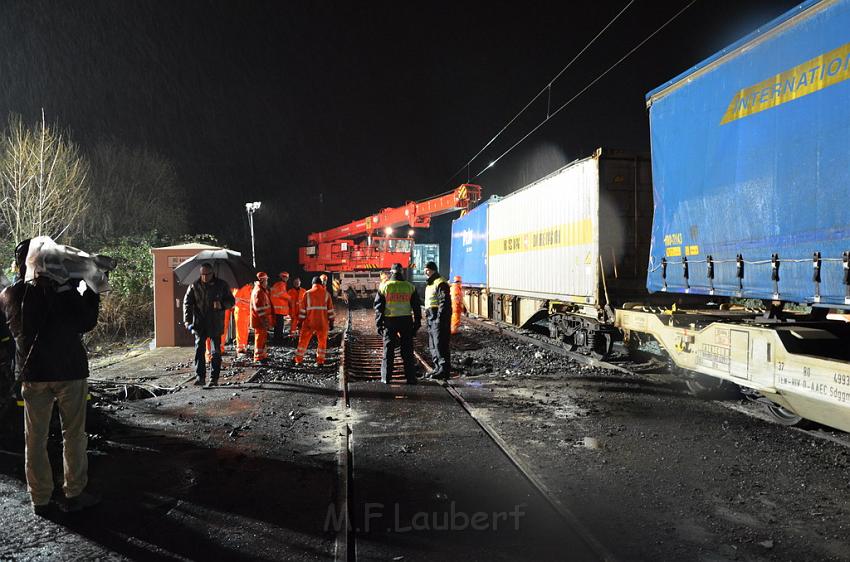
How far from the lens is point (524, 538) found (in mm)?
3373

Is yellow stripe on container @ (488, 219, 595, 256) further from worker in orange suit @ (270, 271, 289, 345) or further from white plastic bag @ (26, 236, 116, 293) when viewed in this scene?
white plastic bag @ (26, 236, 116, 293)

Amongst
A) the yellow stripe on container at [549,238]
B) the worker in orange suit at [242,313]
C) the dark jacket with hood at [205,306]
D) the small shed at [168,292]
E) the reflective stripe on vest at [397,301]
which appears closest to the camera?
the dark jacket with hood at [205,306]

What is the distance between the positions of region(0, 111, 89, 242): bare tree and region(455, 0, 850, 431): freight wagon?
17210 millimetres

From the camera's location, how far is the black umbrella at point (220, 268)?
10.4 m

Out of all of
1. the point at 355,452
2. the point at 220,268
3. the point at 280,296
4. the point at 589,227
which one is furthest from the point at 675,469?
the point at 280,296

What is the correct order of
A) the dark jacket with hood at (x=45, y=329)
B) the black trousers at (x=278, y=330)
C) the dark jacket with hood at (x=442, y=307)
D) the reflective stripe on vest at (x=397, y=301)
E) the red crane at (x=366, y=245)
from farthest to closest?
the red crane at (x=366, y=245) → the black trousers at (x=278, y=330) → the dark jacket with hood at (x=442, y=307) → the reflective stripe on vest at (x=397, y=301) → the dark jacket with hood at (x=45, y=329)

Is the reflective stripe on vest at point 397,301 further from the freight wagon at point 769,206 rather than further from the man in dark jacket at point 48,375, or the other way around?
the man in dark jacket at point 48,375

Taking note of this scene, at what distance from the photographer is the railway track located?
329 centimetres

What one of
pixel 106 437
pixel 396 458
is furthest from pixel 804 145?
pixel 106 437

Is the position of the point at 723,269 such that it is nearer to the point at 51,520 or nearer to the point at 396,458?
the point at 396,458

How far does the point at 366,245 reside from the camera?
29.7 m

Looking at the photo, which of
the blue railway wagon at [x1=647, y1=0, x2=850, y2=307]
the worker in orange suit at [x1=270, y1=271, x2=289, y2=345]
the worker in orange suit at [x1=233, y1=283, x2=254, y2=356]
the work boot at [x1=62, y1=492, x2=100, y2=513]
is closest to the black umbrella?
the worker in orange suit at [x1=233, y1=283, x2=254, y2=356]

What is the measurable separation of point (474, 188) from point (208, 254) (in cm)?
925

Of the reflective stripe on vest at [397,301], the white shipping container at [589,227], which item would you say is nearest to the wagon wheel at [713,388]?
the white shipping container at [589,227]
